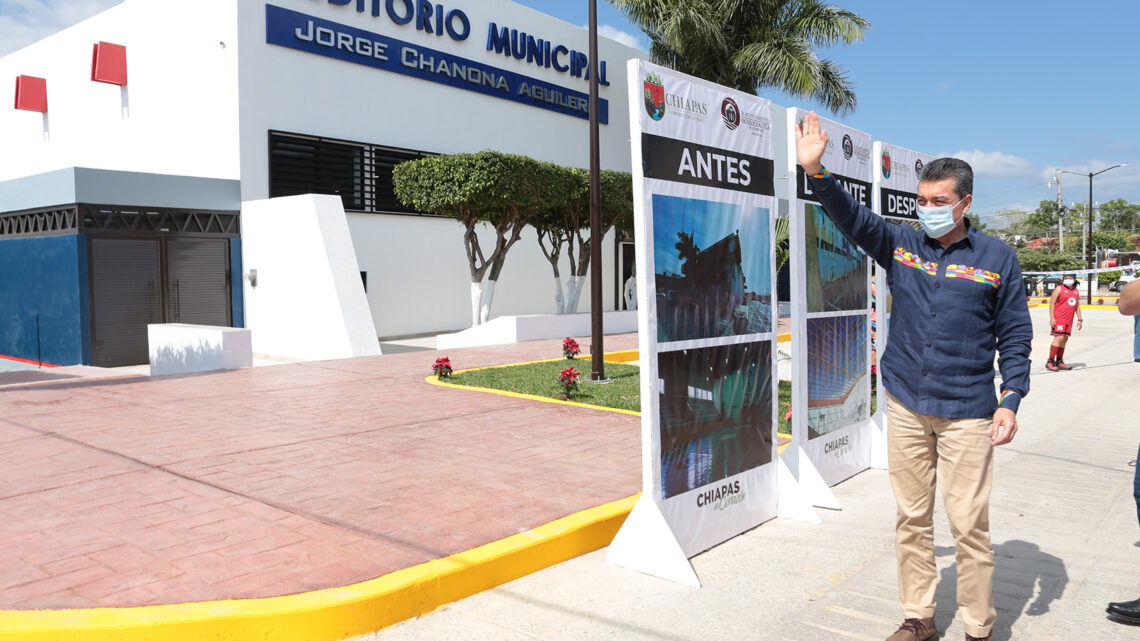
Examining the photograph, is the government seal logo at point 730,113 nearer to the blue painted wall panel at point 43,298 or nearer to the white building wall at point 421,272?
the blue painted wall panel at point 43,298

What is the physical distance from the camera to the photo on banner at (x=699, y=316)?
171 inches

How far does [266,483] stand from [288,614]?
7.93ft

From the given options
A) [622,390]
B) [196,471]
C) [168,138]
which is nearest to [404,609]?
[196,471]

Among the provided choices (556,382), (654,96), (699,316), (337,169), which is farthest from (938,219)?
(337,169)

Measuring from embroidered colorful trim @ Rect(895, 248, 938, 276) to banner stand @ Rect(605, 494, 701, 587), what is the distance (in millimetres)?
1757

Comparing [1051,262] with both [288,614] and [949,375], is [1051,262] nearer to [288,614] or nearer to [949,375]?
[949,375]

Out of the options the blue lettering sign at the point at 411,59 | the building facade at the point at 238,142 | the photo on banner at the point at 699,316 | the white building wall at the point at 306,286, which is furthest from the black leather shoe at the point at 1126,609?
the blue lettering sign at the point at 411,59

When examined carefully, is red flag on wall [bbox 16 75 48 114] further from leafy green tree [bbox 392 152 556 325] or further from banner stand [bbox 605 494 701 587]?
banner stand [bbox 605 494 701 587]

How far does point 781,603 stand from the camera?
3.98 metres

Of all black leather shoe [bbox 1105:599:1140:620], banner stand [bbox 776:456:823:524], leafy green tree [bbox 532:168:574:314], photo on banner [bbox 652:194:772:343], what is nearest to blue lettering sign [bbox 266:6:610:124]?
leafy green tree [bbox 532:168:574:314]

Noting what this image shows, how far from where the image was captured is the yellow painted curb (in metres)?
3.44

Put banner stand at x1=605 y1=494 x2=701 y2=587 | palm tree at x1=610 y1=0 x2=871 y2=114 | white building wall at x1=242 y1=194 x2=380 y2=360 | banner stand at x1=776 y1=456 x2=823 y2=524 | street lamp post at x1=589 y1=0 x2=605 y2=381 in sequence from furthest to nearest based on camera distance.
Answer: palm tree at x1=610 y1=0 x2=871 y2=114, white building wall at x1=242 y1=194 x2=380 y2=360, street lamp post at x1=589 y1=0 x2=605 y2=381, banner stand at x1=776 y1=456 x2=823 y2=524, banner stand at x1=605 y1=494 x2=701 y2=587

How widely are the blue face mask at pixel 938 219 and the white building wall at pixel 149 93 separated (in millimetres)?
16712

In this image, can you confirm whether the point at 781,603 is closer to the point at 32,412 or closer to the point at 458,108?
the point at 32,412
